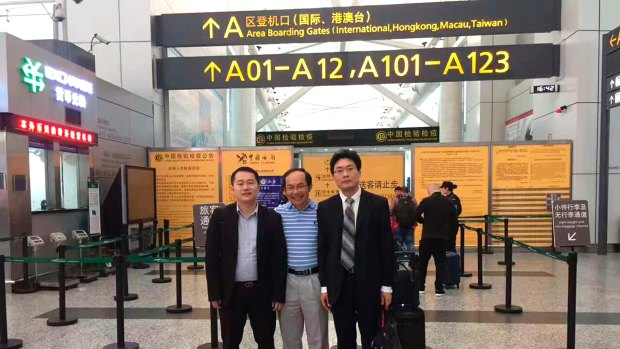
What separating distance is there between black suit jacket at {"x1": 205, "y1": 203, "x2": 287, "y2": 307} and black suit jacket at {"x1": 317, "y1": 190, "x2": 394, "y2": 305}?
0.28 meters

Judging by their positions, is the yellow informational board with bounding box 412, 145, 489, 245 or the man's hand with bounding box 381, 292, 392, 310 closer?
the man's hand with bounding box 381, 292, 392, 310

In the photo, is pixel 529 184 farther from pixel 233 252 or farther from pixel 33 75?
pixel 33 75

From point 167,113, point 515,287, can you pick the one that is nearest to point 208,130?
point 167,113

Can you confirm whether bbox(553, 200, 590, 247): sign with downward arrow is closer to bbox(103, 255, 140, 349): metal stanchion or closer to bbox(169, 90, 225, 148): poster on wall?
bbox(103, 255, 140, 349): metal stanchion

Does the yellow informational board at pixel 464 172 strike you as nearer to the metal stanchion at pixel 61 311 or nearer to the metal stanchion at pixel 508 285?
the metal stanchion at pixel 508 285

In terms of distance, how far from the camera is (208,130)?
16.7 m

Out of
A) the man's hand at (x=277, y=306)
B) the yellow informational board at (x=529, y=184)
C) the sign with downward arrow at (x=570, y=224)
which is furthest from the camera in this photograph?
the yellow informational board at (x=529, y=184)

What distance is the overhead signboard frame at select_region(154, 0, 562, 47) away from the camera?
9.71 metres

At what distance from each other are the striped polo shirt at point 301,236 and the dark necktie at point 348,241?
0.60 feet

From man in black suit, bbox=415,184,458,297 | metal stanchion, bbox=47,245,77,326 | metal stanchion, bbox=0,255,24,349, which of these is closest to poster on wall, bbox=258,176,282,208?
man in black suit, bbox=415,184,458,297

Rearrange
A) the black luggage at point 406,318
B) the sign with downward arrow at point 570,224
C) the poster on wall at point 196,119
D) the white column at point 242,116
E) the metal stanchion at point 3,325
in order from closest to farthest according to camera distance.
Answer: the black luggage at point 406,318
the metal stanchion at point 3,325
the sign with downward arrow at point 570,224
the poster on wall at point 196,119
the white column at point 242,116

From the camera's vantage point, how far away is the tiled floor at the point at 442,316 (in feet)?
14.6

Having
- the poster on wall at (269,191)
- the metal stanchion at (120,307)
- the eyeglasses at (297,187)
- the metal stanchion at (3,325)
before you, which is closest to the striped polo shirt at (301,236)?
the eyeglasses at (297,187)

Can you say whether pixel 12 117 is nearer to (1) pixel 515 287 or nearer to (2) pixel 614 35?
(1) pixel 515 287
